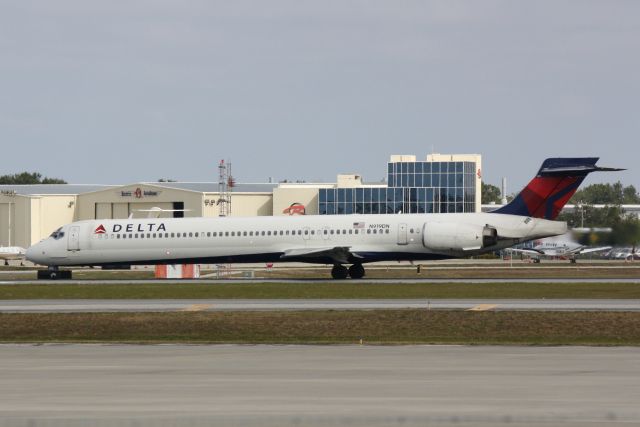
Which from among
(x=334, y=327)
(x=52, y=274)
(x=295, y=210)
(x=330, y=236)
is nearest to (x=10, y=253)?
(x=295, y=210)

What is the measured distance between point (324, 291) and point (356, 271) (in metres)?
12.0

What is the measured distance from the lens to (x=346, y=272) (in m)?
59.3

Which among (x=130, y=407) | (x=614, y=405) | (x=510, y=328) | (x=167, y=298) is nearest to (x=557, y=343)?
(x=510, y=328)

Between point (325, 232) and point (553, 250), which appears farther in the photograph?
point (553, 250)

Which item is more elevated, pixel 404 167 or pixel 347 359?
pixel 404 167

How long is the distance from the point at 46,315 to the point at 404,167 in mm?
87446

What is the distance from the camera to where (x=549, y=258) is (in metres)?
120

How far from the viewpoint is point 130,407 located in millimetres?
17953

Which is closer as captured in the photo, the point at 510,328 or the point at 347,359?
the point at 347,359

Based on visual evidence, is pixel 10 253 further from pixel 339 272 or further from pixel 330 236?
pixel 339 272

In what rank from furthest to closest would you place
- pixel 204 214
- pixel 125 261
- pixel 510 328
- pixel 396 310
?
pixel 204 214 < pixel 125 261 < pixel 396 310 < pixel 510 328

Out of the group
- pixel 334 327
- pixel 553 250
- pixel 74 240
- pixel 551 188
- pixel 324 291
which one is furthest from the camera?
pixel 553 250

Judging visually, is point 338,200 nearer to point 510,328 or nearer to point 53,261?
point 53,261

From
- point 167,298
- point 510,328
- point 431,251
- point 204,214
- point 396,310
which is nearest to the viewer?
point 510,328
